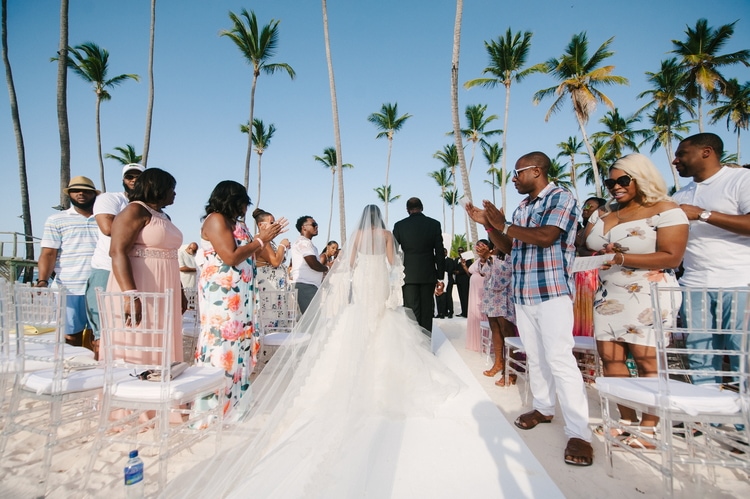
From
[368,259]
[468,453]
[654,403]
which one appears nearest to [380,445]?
[468,453]

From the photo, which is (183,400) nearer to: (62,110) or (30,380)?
(30,380)

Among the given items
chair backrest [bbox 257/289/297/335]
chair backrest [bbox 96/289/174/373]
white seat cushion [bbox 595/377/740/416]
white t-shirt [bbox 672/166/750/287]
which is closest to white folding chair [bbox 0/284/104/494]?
chair backrest [bbox 96/289/174/373]

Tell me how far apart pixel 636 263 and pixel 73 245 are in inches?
179

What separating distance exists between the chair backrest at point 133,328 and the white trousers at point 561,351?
233cm

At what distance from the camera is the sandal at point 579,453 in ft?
7.32

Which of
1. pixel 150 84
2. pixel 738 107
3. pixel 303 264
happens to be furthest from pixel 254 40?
pixel 738 107

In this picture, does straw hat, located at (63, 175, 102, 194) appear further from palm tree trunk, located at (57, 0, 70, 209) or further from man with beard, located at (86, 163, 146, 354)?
palm tree trunk, located at (57, 0, 70, 209)

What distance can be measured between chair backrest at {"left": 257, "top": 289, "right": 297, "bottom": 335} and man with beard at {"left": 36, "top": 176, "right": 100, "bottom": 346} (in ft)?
6.09

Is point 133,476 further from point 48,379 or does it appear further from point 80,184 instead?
point 80,184

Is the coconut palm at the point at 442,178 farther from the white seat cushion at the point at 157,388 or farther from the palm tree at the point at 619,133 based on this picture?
the white seat cushion at the point at 157,388

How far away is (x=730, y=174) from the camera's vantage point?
2.54 metres

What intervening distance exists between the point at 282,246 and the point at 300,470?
3.94 meters

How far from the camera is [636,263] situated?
7.30ft

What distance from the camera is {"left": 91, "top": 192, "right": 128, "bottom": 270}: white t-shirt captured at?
290 cm
